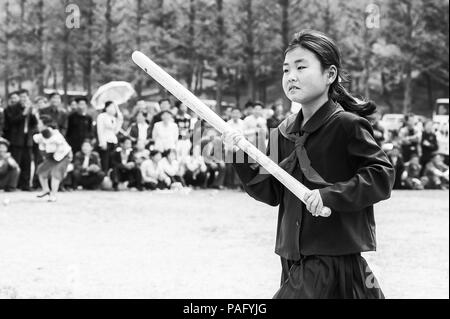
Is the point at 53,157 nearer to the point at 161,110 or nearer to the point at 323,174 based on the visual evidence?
the point at 161,110

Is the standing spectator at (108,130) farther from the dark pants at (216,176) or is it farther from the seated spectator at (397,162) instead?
the seated spectator at (397,162)

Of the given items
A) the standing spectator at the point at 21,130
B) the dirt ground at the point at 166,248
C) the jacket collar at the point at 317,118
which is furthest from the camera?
the standing spectator at the point at 21,130

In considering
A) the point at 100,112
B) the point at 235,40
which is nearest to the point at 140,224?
the point at 100,112

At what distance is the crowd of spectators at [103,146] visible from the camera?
1062cm

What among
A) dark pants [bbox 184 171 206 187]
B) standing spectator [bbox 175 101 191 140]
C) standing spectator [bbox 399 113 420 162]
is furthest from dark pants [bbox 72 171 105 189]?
standing spectator [bbox 399 113 420 162]

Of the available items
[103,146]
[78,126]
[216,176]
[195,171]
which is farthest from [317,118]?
[216,176]

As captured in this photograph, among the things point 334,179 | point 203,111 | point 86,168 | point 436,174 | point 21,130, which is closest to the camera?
point 203,111

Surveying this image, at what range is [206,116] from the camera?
2189 millimetres

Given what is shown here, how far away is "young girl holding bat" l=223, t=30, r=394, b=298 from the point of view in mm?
2432

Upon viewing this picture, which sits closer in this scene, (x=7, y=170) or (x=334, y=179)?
(x=334, y=179)

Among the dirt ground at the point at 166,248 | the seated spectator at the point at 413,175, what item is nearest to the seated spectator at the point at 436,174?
the seated spectator at the point at 413,175

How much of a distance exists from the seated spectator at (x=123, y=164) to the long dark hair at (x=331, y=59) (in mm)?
9602

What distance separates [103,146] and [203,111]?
979 cm

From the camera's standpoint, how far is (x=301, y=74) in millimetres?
2445
